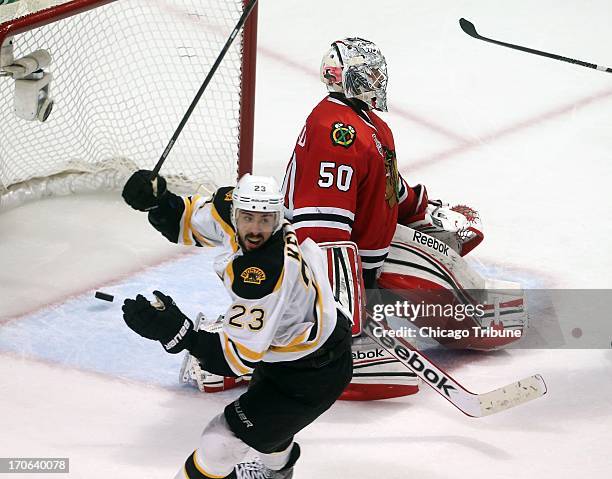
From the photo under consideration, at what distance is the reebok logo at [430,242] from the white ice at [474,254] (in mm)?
306

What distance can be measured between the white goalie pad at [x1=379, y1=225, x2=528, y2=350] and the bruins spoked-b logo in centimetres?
46

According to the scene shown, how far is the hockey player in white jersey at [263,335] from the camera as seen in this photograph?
2609 mm

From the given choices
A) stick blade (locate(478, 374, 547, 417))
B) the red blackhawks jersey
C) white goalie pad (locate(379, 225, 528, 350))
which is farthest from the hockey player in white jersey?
white goalie pad (locate(379, 225, 528, 350))

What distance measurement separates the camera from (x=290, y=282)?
8.61ft

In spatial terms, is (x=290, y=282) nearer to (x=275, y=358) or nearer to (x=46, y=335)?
(x=275, y=358)

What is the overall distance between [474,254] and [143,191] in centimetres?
166

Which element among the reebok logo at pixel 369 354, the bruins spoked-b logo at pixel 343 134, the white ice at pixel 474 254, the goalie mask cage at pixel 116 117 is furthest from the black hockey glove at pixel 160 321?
the goalie mask cage at pixel 116 117

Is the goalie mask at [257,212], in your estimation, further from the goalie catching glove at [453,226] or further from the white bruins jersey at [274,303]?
the goalie catching glove at [453,226]

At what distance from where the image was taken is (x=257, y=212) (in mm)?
2609

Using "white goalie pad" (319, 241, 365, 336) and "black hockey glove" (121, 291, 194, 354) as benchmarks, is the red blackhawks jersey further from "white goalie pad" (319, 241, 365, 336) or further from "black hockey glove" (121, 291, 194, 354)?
"black hockey glove" (121, 291, 194, 354)

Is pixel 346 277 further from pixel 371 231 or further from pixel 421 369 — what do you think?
pixel 421 369

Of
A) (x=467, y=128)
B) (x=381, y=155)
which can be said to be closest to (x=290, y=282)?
(x=381, y=155)

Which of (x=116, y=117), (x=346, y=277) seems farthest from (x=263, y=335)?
(x=116, y=117)

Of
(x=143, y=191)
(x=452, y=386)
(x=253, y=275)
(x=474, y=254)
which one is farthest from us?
(x=474, y=254)
